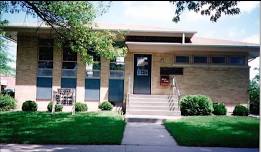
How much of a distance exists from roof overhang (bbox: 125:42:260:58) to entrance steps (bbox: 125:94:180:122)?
262 cm

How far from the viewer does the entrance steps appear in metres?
15.6

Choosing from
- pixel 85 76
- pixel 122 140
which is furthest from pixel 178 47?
pixel 122 140

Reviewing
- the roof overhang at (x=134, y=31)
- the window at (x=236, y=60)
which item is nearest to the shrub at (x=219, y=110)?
the window at (x=236, y=60)

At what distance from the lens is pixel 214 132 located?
11.7m

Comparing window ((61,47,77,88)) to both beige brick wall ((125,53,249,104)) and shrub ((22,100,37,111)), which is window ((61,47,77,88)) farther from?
beige brick wall ((125,53,249,104))

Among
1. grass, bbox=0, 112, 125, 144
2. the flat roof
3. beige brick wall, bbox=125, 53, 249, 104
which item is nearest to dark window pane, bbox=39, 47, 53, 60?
the flat roof

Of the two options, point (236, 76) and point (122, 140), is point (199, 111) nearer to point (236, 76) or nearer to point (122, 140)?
point (236, 76)

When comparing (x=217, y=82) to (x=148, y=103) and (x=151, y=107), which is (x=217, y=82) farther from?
(x=151, y=107)

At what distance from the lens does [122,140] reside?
10125mm

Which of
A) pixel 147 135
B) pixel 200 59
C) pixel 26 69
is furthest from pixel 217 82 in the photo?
pixel 26 69

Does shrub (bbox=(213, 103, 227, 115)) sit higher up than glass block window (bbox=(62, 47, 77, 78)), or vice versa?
glass block window (bbox=(62, 47, 77, 78))

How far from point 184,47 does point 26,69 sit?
Result: 892 cm

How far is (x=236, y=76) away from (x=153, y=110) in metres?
5.97

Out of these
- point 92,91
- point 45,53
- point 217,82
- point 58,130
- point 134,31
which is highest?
point 134,31
